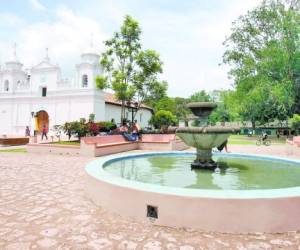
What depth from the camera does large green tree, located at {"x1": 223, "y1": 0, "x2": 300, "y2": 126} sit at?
2633 cm

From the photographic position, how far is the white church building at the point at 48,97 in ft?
118

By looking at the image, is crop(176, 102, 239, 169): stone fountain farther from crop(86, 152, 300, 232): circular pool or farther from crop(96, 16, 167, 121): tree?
crop(96, 16, 167, 121): tree

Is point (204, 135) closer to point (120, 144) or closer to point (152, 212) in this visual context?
point (152, 212)

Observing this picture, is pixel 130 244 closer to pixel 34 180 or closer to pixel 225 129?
pixel 225 129

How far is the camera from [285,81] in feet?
86.9

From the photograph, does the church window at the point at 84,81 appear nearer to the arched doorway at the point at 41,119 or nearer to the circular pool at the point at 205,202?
the arched doorway at the point at 41,119

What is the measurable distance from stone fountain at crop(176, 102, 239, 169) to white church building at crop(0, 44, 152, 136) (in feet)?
87.8

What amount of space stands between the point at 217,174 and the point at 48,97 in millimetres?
35083

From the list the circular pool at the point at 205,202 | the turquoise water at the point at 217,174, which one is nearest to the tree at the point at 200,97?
the turquoise water at the point at 217,174

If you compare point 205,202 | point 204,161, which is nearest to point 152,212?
point 205,202

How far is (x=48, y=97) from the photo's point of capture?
124 feet

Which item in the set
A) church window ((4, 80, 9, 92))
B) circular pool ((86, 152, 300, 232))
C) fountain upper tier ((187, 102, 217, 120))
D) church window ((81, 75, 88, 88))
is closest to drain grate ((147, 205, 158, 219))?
circular pool ((86, 152, 300, 232))

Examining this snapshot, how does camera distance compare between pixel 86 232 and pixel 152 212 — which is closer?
pixel 86 232

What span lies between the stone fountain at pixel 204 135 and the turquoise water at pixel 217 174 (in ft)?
1.27
